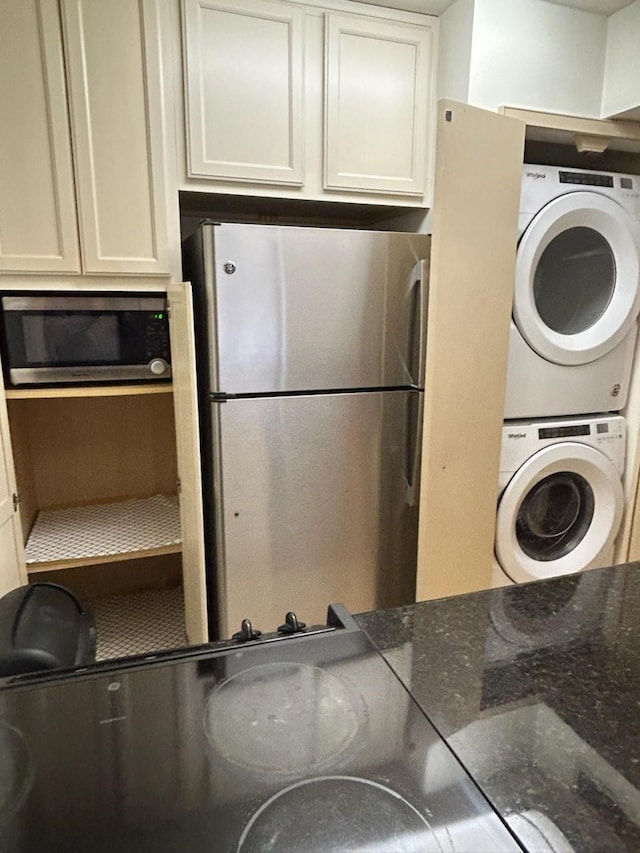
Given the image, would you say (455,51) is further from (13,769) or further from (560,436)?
(13,769)

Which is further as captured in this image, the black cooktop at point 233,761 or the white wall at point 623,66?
the white wall at point 623,66

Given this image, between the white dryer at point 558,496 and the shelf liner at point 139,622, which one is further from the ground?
the white dryer at point 558,496

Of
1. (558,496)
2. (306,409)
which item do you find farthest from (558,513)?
(306,409)

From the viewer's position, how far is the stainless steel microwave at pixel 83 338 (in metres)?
1.67

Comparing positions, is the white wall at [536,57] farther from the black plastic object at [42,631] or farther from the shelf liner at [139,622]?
the shelf liner at [139,622]

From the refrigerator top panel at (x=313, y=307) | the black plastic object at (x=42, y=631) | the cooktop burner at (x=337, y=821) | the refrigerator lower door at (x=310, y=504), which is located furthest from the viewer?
the refrigerator lower door at (x=310, y=504)

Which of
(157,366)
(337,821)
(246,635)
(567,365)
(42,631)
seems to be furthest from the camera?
(567,365)

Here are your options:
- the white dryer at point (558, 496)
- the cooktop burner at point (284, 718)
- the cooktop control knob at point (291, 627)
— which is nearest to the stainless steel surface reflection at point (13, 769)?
the cooktop burner at point (284, 718)

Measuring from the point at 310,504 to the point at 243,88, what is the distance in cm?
130

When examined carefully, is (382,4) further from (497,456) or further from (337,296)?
(497,456)

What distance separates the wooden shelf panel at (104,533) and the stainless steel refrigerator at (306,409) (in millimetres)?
239

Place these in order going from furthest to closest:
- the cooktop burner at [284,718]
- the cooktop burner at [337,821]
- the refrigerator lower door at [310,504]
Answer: the refrigerator lower door at [310,504]
the cooktop burner at [284,718]
the cooktop burner at [337,821]

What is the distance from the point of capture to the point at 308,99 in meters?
1.77

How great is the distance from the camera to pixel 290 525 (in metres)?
1.80
